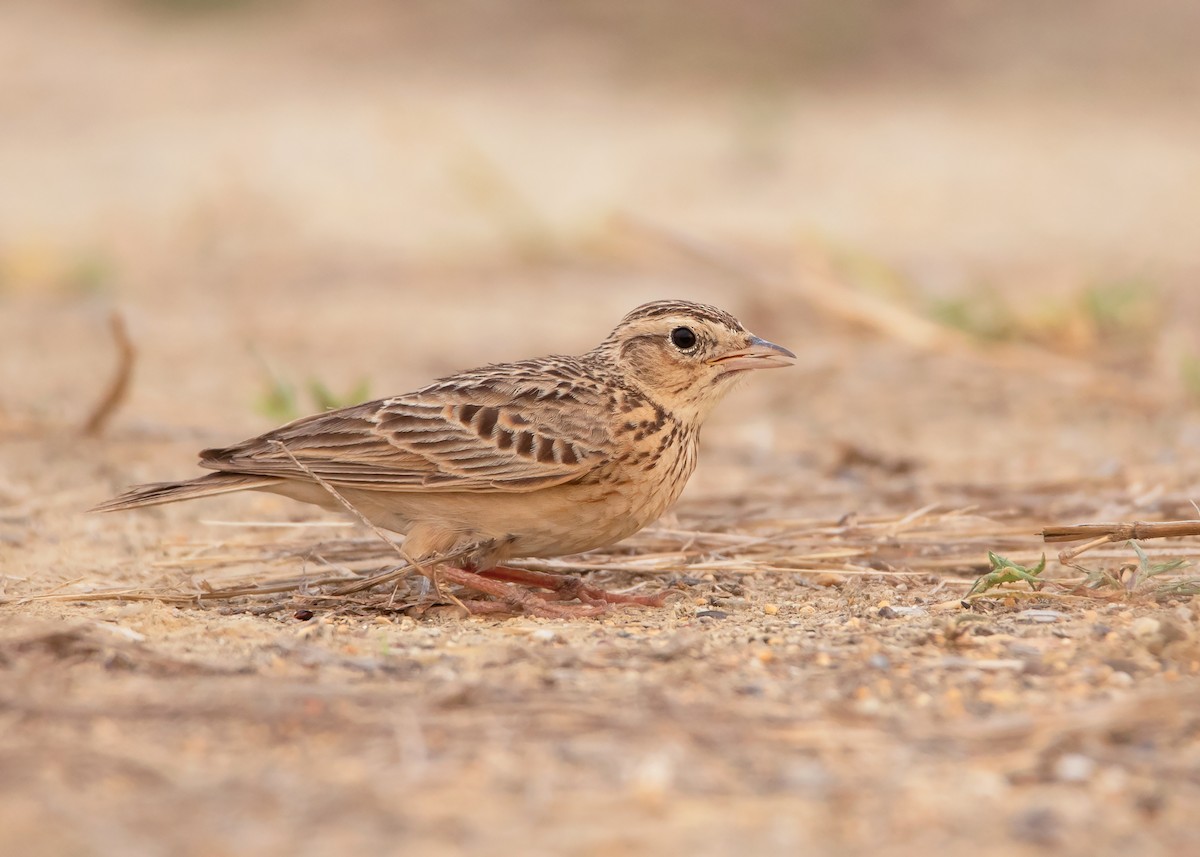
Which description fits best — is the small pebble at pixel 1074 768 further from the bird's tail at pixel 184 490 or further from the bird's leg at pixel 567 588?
the bird's tail at pixel 184 490

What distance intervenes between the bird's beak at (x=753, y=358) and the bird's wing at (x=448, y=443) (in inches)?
22.8

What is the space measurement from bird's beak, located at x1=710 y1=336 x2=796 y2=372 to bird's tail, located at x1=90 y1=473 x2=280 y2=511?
1743 mm

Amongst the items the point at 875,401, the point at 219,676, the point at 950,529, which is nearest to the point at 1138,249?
the point at 875,401

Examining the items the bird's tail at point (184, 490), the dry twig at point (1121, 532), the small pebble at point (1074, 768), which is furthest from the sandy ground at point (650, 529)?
the bird's tail at point (184, 490)

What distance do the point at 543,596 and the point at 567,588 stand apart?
0.09 meters

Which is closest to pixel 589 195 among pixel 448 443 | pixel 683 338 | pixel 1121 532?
pixel 683 338

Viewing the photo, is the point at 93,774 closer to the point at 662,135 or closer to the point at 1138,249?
the point at 1138,249

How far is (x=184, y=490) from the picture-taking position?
5332mm

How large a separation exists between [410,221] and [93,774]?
12.7 metres

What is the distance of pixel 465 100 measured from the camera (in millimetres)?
19750

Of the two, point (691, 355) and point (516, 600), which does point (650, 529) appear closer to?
point (691, 355)

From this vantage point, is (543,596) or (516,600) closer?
(516,600)

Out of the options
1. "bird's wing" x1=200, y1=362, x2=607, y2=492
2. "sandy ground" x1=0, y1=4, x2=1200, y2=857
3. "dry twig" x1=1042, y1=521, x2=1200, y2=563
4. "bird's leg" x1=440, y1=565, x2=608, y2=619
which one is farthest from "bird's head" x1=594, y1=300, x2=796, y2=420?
"dry twig" x1=1042, y1=521, x2=1200, y2=563

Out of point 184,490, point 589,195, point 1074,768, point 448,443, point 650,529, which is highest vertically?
point 589,195
